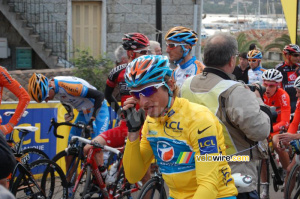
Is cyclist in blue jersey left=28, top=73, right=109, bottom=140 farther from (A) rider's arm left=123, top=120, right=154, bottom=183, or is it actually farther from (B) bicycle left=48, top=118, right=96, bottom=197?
(A) rider's arm left=123, top=120, right=154, bottom=183

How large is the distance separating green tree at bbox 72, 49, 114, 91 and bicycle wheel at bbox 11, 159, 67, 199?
4.62m

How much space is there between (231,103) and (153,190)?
6.21ft

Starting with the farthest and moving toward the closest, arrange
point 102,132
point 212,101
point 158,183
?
point 102,132 < point 158,183 < point 212,101

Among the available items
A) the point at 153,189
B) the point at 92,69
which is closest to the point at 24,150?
the point at 153,189

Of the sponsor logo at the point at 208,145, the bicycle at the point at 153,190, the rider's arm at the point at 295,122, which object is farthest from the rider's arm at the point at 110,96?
the sponsor logo at the point at 208,145

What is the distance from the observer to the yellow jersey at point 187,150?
3285 mm

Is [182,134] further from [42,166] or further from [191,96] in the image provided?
[42,166]

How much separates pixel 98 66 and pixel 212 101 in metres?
8.37

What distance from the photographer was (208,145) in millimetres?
3307

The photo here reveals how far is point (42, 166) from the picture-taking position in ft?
22.7

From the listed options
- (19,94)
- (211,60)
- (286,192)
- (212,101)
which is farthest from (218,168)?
(19,94)

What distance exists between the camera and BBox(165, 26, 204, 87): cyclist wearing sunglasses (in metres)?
6.66

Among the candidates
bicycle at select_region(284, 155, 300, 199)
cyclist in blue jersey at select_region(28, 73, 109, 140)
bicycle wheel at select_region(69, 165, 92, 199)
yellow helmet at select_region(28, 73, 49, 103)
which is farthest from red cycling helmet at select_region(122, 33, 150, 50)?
bicycle at select_region(284, 155, 300, 199)

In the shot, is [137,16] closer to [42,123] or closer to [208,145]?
[42,123]
